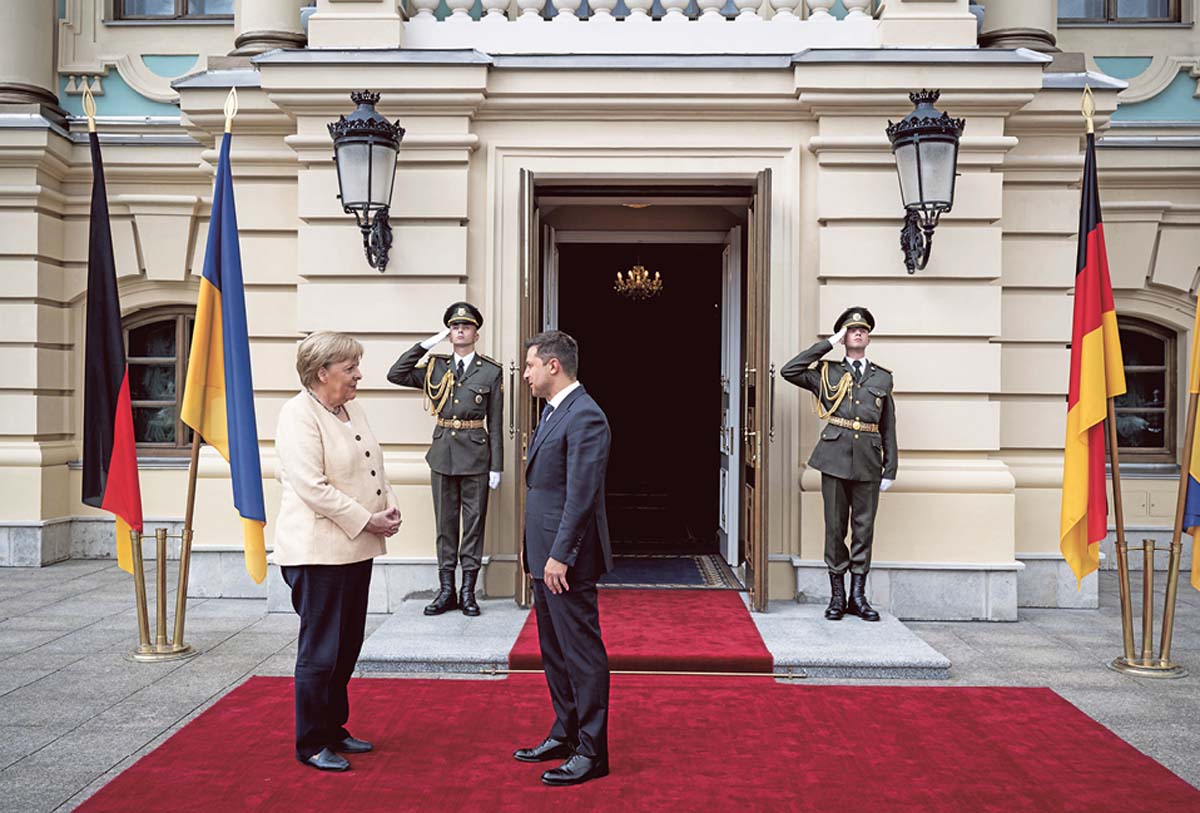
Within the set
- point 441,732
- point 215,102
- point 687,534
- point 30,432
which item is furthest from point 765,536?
point 30,432

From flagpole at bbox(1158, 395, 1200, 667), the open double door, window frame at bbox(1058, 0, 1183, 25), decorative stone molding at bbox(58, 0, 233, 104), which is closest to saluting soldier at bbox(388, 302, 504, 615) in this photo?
the open double door

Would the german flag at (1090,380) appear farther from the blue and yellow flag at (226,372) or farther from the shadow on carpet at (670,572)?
the blue and yellow flag at (226,372)

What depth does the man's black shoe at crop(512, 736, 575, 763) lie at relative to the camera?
4355 millimetres

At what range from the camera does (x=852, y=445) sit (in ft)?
22.3

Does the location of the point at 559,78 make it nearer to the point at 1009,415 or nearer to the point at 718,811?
the point at 1009,415

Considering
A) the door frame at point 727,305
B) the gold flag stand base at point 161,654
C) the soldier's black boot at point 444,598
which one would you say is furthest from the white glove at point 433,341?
the gold flag stand base at point 161,654

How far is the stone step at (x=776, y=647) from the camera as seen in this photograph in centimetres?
585

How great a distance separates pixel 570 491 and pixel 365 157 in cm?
352

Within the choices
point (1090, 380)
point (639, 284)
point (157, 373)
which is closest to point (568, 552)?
point (1090, 380)

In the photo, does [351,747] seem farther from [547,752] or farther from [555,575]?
[555,575]

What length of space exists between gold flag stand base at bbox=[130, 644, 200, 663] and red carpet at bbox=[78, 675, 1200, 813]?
0.84 m

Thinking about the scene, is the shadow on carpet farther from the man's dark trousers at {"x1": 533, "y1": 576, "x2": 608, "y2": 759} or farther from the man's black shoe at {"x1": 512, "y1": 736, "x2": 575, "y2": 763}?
the man's dark trousers at {"x1": 533, "y1": 576, "x2": 608, "y2": 759}

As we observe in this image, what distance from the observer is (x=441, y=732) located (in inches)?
189

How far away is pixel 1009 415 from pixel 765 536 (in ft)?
7.68
